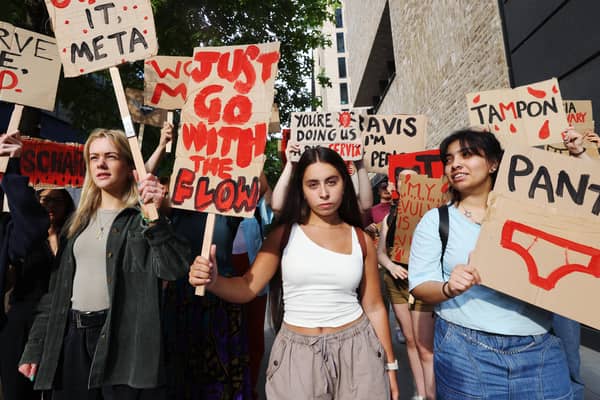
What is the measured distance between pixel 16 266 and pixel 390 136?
339 centimetres

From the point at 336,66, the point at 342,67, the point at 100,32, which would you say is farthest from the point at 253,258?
the point at 342,67

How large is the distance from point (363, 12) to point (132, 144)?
20563 mm

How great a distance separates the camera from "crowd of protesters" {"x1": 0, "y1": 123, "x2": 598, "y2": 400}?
163cm

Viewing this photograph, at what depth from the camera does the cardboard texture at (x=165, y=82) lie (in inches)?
145

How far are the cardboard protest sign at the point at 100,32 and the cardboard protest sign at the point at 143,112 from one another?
63.9 inches

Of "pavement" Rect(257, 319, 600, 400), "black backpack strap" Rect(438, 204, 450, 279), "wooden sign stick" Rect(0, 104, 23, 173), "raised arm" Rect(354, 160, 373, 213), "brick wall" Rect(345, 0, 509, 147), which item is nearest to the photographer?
"black backpack strap" Rect(438, 204, 450, 279)

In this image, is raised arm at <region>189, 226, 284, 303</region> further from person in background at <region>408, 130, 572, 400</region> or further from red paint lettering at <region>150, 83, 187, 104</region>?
red paint lettering at <region>150, 83, 187, 104</region>

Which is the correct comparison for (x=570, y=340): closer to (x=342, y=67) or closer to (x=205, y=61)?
(x=205, y=61)

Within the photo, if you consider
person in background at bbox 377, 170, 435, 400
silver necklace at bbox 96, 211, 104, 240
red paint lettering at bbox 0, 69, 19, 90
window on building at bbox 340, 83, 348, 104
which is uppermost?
window on building at bbox 340, 83, 348, 104

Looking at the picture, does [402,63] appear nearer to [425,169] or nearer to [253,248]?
[425,169]

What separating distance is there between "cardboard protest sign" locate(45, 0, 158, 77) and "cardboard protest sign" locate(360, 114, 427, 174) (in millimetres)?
2474

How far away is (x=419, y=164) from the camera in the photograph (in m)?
3.78

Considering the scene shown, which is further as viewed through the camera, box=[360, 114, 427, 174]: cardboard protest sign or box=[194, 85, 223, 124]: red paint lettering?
box=[360, 114, 427, 174]: cardboard protest sign

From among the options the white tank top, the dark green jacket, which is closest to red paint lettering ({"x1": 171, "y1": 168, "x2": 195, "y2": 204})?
the dark green jacket
